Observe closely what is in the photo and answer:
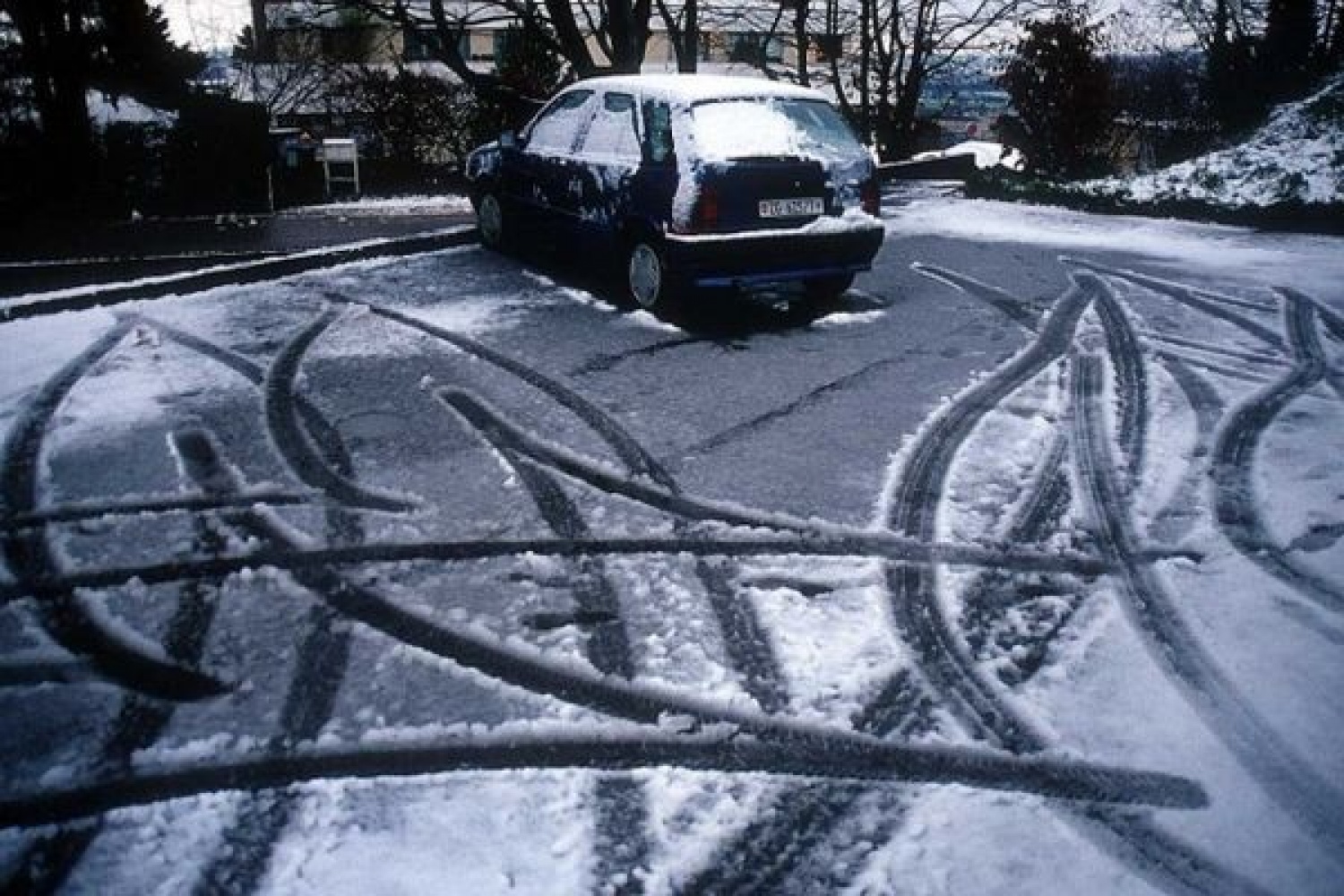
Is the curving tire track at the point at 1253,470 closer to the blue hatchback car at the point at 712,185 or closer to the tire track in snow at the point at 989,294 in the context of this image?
the tire track in snow at the point at 989,294

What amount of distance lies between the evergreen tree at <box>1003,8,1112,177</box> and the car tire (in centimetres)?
1223

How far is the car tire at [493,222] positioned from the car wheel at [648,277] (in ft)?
7.81

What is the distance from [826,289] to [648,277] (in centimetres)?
184

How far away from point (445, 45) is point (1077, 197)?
9.82 m

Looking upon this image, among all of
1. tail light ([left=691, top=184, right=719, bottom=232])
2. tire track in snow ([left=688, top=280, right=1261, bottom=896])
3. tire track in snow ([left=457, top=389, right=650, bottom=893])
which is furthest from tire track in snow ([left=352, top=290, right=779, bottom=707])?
tail light ([left=691, top=184, right=719, bottom=232])

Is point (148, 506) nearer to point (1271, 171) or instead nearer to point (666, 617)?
point (666, 617)

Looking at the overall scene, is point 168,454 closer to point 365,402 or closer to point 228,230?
point 365,402

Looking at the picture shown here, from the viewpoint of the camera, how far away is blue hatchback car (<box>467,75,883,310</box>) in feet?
23.4

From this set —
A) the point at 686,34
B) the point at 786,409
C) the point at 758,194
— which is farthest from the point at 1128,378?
the point at 686,34

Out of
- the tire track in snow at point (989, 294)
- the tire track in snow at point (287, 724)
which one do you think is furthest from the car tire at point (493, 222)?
the tire track in snow at point (287, 724)

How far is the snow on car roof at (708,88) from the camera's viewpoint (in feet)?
24.3

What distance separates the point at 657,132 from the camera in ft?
24.4

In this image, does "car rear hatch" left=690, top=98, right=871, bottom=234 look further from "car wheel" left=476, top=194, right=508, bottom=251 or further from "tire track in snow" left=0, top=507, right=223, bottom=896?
"tire track in snow" left=0, top=507, right=223, bottom=896

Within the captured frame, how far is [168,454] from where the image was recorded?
16.7ft
